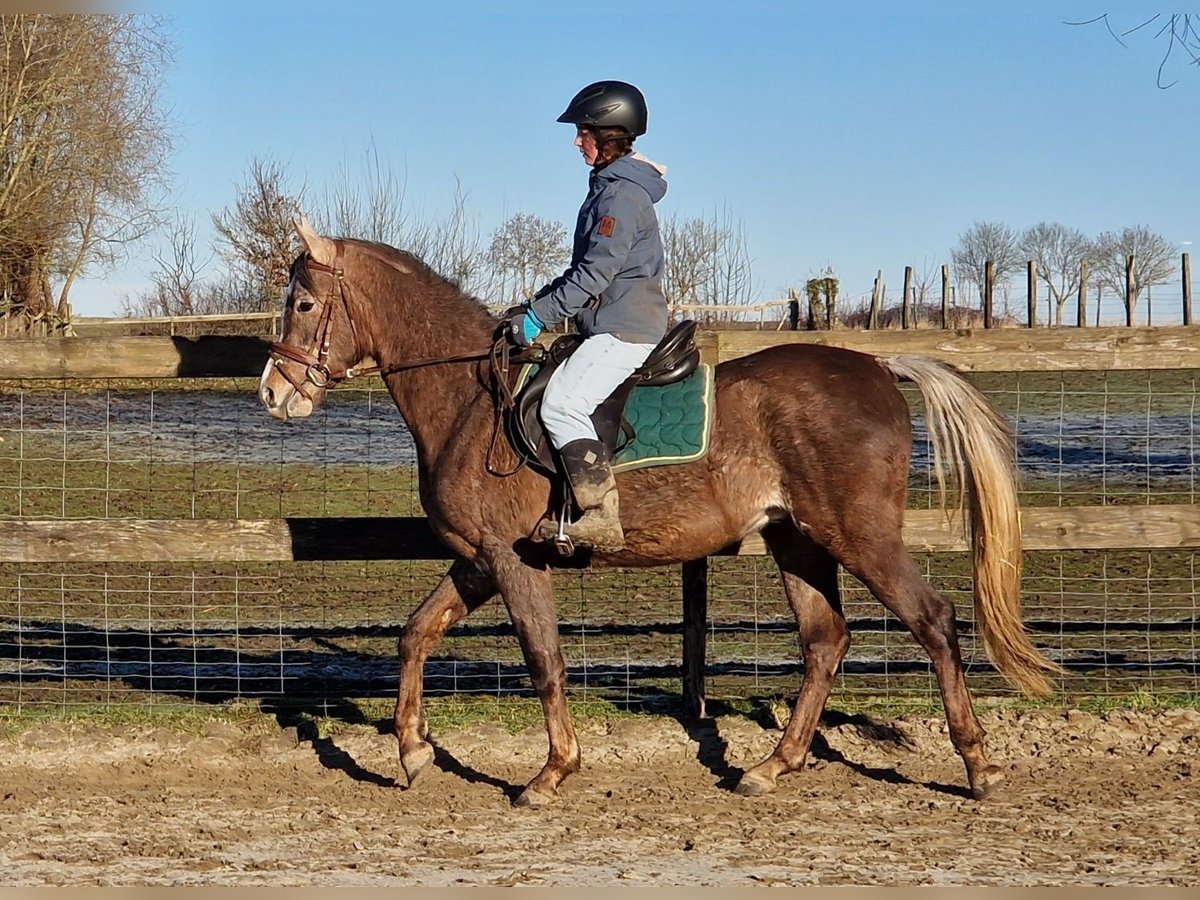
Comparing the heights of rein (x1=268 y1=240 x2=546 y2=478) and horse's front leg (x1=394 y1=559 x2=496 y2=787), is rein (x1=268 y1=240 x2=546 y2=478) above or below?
above

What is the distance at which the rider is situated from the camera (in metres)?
5.54

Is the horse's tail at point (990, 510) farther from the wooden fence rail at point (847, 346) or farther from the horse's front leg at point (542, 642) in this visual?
the horse's front leg at point (542, 642)

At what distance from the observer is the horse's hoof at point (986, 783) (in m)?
5.63

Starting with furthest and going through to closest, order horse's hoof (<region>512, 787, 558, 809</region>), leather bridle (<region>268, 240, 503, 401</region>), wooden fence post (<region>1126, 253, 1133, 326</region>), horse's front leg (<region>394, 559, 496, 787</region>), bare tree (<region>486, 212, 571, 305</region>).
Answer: wooden fence post (<region>1126, 253, 1133, 326</region>) < bare tree (<region>486, 212, 571, 305</region>) < horse's front leg (<region>394, 559, 496, 787</region>) < leather bridle (<region>268, 240, 503, 401</region>) < horse's hoof (<region>512, 787, 558, 809</region>)

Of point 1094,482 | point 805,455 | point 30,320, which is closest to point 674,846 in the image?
point 805,455

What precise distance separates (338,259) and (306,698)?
109 inches

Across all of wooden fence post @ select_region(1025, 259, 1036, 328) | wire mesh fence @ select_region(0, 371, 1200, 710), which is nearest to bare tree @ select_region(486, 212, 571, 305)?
wire mesh fence @ select_region(0, 371, 1200, 710)

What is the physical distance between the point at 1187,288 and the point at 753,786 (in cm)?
2869

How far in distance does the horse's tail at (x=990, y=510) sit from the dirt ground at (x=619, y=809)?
56cm

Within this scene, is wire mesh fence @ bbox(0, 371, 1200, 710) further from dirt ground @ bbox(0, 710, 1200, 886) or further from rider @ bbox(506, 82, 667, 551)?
rider @ bbox(506, 82, 667, 551)

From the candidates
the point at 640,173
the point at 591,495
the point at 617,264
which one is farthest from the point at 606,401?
the point at 640,173

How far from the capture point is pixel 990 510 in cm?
583

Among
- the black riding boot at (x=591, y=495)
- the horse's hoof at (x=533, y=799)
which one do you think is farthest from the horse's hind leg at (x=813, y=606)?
the horse's hoof at (x=533, y=799)

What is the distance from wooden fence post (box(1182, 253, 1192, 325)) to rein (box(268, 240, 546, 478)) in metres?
28.4
